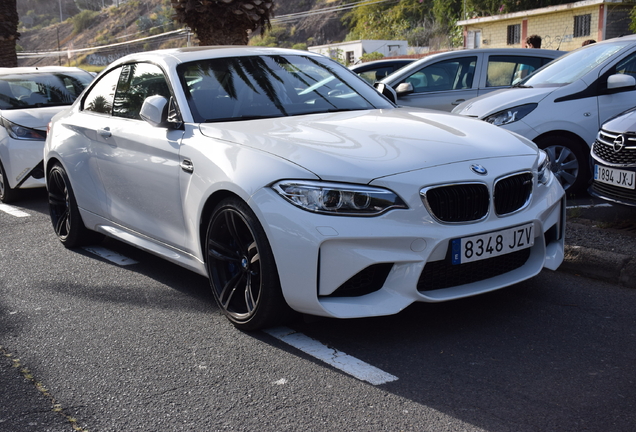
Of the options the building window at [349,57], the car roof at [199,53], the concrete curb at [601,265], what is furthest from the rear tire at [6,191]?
the building window at [349,57]

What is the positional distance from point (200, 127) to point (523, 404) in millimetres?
2388

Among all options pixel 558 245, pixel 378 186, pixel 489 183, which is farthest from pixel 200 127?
pixel 558 245

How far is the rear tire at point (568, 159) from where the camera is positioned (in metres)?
7.07

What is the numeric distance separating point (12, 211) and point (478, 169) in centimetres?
604

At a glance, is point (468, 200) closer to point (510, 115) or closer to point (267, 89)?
point (267, 89)

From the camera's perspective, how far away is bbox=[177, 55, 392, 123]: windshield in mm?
4488

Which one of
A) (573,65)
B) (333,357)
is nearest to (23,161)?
(333,357)

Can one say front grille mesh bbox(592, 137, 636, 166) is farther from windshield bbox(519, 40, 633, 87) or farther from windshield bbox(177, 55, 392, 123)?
windshield bbox(177, 55, 392, 123)

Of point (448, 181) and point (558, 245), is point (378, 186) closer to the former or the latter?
point (448, 181)

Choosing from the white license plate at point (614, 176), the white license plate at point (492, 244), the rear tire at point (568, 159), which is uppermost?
the white license plate at point (492, 244)

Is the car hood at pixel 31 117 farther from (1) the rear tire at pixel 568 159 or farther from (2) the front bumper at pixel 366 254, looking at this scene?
(2) the front bumper at pixel 366 254

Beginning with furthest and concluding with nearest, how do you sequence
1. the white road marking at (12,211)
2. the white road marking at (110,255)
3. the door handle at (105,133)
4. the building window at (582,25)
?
the building window at (582,25)
the white road marking at (12,211)
the white road marking at (110,255)
the door handle at (105,133)

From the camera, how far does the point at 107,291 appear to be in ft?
15.8

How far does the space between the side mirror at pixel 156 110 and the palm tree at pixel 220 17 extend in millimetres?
7805
